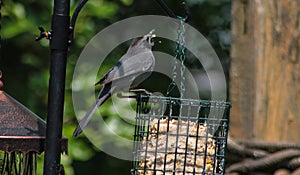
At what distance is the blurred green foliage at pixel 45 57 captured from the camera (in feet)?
13.1

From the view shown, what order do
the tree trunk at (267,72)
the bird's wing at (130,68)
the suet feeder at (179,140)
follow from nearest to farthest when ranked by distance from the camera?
1. the tree trunk at (267,72)
2. the suet feeder at (179,140)
3. the bird's wing at (130,68)

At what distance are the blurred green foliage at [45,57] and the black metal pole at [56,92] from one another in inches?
78.9

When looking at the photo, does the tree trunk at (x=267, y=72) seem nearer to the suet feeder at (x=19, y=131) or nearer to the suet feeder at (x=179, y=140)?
the suet feeder at (x=179, y=140)

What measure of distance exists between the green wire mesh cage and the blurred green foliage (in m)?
1.45

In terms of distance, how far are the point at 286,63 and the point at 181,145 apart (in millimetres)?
541

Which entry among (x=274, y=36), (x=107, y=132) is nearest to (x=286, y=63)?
(x=274, y=36)

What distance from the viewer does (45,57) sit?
4375 mm

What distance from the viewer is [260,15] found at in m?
2.29

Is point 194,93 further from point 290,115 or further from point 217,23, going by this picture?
point 290,115

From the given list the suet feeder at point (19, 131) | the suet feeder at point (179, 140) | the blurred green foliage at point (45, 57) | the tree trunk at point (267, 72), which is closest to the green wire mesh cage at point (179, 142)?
the suet feeder at point (179, 140)

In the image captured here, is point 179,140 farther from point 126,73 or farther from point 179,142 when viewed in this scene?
point 126,73

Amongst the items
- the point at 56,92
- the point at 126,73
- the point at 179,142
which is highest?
the point at 126,73

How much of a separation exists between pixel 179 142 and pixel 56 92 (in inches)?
29.9

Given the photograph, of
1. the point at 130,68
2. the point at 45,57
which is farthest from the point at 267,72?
the point at 45,57
